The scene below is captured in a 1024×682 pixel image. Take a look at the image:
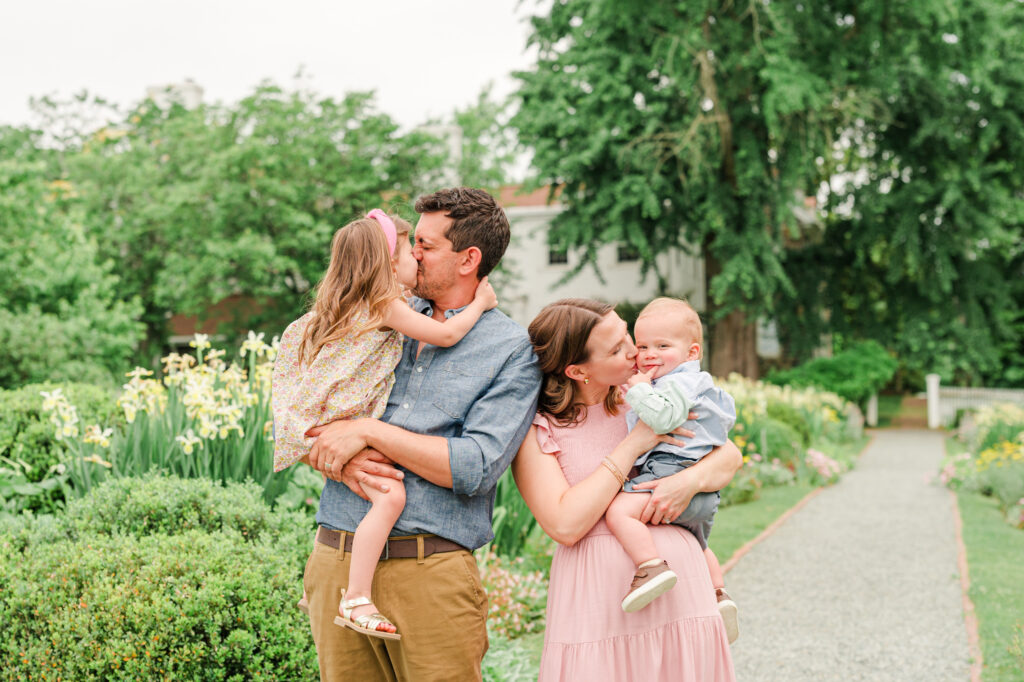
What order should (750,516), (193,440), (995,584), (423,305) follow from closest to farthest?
(423,305) → (193,440) → (995,584) → (750,516)

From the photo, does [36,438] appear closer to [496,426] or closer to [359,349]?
[359,349]

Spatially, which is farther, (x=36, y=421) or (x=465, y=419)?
(x=36, y=421)

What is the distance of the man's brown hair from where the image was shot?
2248mm

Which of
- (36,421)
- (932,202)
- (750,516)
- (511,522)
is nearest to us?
(511,522)

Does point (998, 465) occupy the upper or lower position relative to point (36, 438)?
lower

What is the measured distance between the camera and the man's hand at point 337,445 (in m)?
2.15

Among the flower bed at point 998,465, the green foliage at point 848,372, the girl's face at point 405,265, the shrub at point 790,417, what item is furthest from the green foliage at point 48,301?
the green foliage at point 848,372

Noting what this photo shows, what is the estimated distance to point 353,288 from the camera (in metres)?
2.30

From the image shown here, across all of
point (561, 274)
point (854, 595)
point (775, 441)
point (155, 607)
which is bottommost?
point (854, 595)

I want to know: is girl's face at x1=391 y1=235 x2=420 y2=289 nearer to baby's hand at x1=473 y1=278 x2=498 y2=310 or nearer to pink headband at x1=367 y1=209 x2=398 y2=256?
pink headband at x1=367 y1=209 x2=398 y2=256

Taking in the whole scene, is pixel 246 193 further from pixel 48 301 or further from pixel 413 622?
pixel 413 622

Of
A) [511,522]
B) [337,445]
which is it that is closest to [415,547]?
[337,445]

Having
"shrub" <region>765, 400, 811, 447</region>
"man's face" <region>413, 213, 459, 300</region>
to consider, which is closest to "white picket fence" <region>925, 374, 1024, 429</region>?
"shrub" <region>765, 400, 811, 447</region>

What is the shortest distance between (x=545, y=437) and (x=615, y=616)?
52 centimetres
